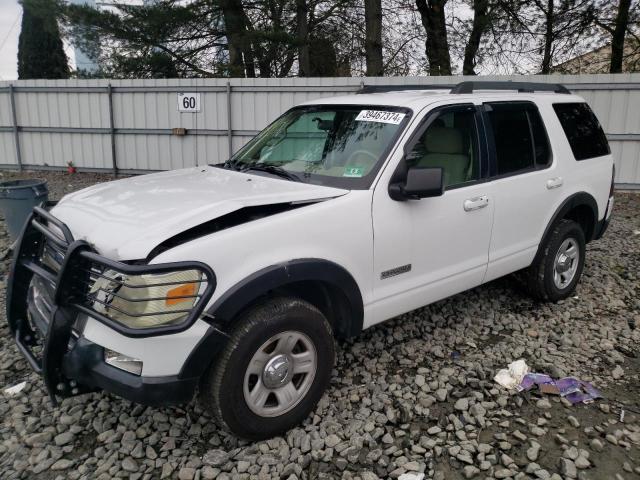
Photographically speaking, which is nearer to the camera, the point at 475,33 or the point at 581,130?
the point at 581,130

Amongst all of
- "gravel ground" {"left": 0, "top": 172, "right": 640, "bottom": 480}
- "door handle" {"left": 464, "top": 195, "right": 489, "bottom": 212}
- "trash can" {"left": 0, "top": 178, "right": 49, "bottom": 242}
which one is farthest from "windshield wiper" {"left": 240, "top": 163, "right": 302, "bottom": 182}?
"trash can" {"left": 0, "top": 178, "right": 49, "bottom": 242}

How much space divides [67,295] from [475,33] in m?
13.5

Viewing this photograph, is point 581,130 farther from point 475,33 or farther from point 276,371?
point 475,33

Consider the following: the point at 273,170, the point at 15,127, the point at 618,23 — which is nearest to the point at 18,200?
the point at 273,170

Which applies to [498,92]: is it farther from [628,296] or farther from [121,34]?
[121,34]

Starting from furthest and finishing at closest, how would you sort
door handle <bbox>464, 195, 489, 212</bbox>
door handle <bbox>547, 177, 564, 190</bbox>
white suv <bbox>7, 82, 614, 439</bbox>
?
1. door handle <bbox>547, 177, 564, 190</bbox>
2. door handle <bbox>464, 195, 489, 212</bbox>
3. white suv <bbox>7, 82, 614, 439</bbox>

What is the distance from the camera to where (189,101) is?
11742 millimetres

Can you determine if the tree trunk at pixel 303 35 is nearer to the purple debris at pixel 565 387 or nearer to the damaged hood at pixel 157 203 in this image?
the damaged hood at pixel 157 203

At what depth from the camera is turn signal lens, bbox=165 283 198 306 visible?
8.78ft

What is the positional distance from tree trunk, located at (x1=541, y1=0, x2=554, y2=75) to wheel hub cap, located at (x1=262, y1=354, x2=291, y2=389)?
44.5 ft

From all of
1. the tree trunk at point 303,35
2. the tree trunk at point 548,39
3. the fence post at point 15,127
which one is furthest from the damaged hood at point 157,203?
the tree trunk at point 548,39

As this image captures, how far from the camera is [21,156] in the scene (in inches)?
512

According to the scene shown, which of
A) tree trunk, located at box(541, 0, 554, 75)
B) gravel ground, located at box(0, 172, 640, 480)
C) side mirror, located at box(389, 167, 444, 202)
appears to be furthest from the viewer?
tree trunk, located at box(541, 0, 554, 75)

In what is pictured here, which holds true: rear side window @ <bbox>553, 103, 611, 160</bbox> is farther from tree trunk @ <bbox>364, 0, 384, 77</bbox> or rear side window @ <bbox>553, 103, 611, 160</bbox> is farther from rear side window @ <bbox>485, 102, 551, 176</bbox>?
tree trunk @ <bbox>364, 0, 384, 77</bbox>
